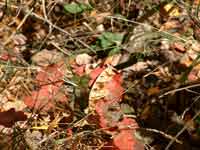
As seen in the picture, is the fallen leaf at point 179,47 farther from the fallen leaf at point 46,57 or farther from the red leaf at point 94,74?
the fallen leaf at point 46,57

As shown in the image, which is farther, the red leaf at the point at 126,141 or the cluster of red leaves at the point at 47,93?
the cluster of red leaves at the point at 47,93

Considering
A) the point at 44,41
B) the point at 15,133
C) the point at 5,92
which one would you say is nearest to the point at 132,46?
the point at 44,41

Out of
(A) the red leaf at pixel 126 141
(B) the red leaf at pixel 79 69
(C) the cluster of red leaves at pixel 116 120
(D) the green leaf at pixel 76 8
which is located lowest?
(A) the red leaf at pixel 126 141

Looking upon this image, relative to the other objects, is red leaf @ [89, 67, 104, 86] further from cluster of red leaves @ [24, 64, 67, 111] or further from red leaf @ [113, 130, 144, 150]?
red leaf @ [113, 130, 144, 150]

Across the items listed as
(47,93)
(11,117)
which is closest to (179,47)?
(47,93)

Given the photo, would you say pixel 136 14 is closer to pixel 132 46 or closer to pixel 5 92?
pixel 132 46

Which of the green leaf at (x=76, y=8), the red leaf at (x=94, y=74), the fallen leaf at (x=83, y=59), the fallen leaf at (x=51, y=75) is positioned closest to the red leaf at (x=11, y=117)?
the fallen leaf at (x=51, y=75)

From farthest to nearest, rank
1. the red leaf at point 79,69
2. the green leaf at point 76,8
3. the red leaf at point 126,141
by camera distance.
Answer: the green leaf at point 76,8 → the red leaf at point 79,69 → the red leaf at point 126,141
